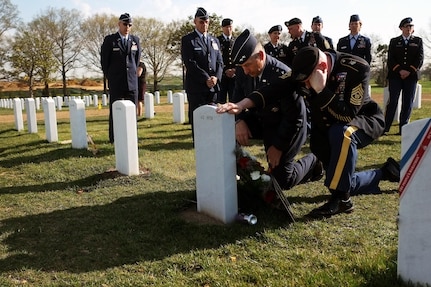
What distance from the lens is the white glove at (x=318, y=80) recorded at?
3441 millimetres

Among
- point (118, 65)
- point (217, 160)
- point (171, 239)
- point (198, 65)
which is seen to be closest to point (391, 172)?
point (217, 160)

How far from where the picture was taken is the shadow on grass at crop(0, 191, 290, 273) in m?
3.21

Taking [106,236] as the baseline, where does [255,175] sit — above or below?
above

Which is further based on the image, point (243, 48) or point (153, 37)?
point (153, 37)

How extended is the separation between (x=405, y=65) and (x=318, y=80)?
558 cm

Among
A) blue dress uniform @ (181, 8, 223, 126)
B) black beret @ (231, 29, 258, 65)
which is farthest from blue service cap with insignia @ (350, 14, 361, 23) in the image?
black beret @ (231, 29, 258, 65)

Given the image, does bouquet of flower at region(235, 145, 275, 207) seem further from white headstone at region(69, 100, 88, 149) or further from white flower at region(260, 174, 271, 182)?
white headstone at region(69, 100, 88, 149)

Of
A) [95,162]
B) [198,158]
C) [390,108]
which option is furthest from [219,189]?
[390,108]

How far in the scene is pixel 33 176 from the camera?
613cm

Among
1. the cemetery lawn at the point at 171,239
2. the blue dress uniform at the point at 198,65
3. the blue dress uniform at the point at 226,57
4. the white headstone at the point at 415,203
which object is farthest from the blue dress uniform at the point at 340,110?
the blue dress uniform at the point at 226,57

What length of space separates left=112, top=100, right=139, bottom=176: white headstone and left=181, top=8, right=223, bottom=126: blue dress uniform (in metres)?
1.61

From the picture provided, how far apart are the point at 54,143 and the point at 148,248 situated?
6.04 metres

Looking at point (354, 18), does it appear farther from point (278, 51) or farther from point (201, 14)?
point (201, 14)

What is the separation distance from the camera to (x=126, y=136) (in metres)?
5.70
